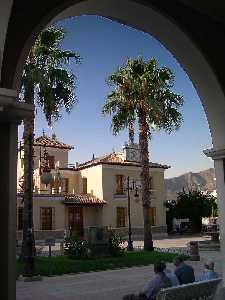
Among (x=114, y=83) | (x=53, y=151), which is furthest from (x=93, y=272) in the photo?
(x=53, y=151)

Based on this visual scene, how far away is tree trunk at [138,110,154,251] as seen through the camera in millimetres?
22688

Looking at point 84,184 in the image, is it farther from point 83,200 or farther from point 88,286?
point 88,286

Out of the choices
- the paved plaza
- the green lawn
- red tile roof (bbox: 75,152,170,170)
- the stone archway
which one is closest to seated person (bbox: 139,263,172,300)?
the stone archway

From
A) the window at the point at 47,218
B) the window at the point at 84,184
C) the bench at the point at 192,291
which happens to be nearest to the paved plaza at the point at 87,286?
the bench at the point at 192,291

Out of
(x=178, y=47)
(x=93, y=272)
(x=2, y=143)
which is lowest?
(x=93, y=272)

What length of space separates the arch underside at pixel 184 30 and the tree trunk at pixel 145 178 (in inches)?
642

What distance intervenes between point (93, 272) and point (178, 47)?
10820 millimetres

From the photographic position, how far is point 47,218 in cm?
3638

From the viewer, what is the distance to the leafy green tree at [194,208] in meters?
42.2

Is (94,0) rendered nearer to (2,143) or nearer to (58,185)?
(2,143)

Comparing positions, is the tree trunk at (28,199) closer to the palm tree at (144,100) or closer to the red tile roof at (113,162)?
the palm tree at (144,100)

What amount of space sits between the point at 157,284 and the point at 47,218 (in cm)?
3059

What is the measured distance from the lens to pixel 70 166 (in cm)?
4472

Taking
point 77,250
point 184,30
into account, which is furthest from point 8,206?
point 77,250
